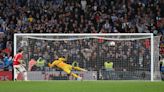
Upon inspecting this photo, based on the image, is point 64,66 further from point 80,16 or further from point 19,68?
point 80,16

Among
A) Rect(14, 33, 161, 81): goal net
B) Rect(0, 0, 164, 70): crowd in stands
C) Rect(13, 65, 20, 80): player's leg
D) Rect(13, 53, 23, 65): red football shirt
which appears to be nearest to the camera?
Rect(14, 33, 161, 81): goal net

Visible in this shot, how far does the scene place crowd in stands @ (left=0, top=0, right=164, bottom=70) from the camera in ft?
90.7

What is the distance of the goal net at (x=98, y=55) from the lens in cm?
2173

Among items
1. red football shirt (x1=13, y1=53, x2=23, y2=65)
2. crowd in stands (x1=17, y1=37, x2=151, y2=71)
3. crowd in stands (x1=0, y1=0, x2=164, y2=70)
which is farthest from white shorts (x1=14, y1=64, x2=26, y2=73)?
crowd in stands (x1=0, y1=0, x2=164, y2=70)

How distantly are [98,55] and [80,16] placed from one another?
23.6 ft

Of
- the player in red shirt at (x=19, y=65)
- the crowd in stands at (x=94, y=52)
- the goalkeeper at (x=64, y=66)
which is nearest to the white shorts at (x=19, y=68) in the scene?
the player in red shirt at (x=19, y=65)

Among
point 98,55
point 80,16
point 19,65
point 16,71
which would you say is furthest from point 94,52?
point 80,16

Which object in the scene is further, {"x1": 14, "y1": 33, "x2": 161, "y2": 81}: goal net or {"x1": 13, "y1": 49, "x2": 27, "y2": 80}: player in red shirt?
{"x1": 13, "y1": 49, "x2": 27, "y2": 80}: player in red shirt

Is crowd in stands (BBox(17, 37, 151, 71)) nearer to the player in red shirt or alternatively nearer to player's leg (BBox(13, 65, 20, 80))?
the player in red shirt

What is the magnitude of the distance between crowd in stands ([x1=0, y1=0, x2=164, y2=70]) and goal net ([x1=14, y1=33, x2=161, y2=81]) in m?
4.40

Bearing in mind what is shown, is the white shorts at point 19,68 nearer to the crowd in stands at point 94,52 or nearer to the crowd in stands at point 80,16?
the crowd in stands at point 94,52

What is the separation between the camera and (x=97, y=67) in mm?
21891

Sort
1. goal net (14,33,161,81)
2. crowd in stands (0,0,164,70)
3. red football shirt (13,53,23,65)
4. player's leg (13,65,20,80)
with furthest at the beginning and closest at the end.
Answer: crowd in stands (0,0,164,70) < player's leg (13,65,20,80) < red football shirt (13,53,23,65) < goal net (14,33,161,81)

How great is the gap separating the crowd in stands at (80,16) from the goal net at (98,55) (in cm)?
440
